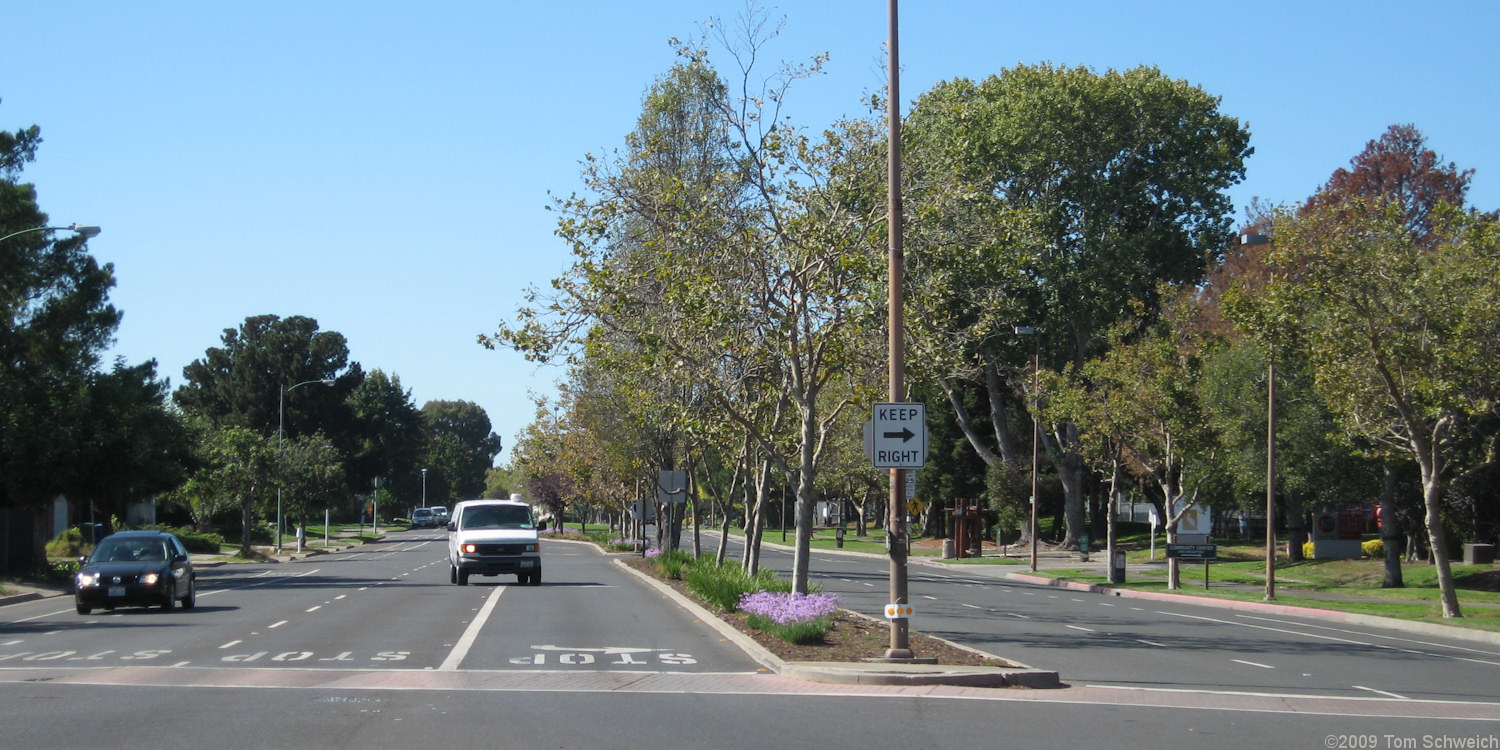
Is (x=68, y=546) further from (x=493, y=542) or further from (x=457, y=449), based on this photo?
(x=457, y=449)

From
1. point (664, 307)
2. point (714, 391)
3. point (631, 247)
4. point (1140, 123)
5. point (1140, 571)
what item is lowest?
point (1140, 571)

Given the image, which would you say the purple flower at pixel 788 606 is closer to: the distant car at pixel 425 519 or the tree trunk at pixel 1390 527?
the tree trunk at pixel 1390 527

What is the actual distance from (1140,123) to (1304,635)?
31.9 meters

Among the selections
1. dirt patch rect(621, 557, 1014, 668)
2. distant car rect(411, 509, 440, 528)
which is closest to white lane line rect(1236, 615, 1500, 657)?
dirt patch rect(621, 557, 1014, 668)

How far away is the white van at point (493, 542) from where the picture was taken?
104ft

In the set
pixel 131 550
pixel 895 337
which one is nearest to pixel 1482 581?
pixel 895 337

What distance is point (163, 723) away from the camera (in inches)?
424

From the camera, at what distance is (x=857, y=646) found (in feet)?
54.4

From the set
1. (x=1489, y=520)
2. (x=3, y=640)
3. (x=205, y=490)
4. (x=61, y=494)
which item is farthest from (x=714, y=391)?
(x=205, y=490)

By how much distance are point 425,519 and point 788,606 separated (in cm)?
10468

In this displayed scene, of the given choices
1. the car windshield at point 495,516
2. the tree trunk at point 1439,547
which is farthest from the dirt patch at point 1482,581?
the car windshield at point 495,516

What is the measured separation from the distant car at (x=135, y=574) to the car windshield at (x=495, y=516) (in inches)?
344

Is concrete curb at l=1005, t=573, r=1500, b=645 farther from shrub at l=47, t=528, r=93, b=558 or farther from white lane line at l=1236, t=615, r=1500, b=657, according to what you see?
shrub at l=47, t=528, r=93, b=558

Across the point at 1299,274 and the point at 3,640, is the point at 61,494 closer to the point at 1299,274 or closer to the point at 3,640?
the point at 3,640
